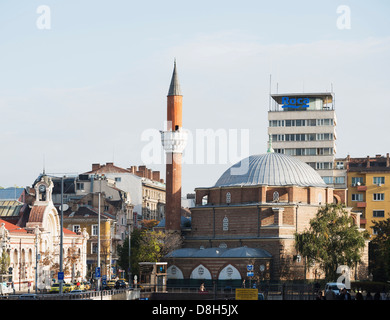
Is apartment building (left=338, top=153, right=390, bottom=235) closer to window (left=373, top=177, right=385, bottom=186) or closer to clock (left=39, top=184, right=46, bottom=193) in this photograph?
window (left=373, top=177, right=385, bottom=186)

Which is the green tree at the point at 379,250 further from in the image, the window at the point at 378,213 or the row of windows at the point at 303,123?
the row of windows at the point at 303,123

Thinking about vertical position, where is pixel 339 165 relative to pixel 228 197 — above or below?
above

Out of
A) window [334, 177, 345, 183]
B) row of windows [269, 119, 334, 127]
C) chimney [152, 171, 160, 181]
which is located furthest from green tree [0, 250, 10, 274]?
chimney [152, 171, 160, 181]

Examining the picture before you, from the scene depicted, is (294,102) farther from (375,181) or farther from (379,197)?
(379,197)

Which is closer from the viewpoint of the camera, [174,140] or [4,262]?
[4,262]

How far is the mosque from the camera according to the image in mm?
92125

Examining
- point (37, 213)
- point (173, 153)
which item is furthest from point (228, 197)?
point (37, 213)

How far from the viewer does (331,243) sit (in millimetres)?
87750

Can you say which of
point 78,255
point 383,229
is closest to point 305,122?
point 383,229

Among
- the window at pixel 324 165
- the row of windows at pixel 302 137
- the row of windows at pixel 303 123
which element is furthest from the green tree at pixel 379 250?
the row of windows at pixel 303 123

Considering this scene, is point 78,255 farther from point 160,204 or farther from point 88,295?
point 160,204

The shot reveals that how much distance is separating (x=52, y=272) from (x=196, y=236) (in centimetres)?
2069

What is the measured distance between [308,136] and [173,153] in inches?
1277

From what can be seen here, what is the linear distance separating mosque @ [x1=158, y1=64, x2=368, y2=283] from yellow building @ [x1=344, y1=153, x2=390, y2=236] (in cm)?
1528
